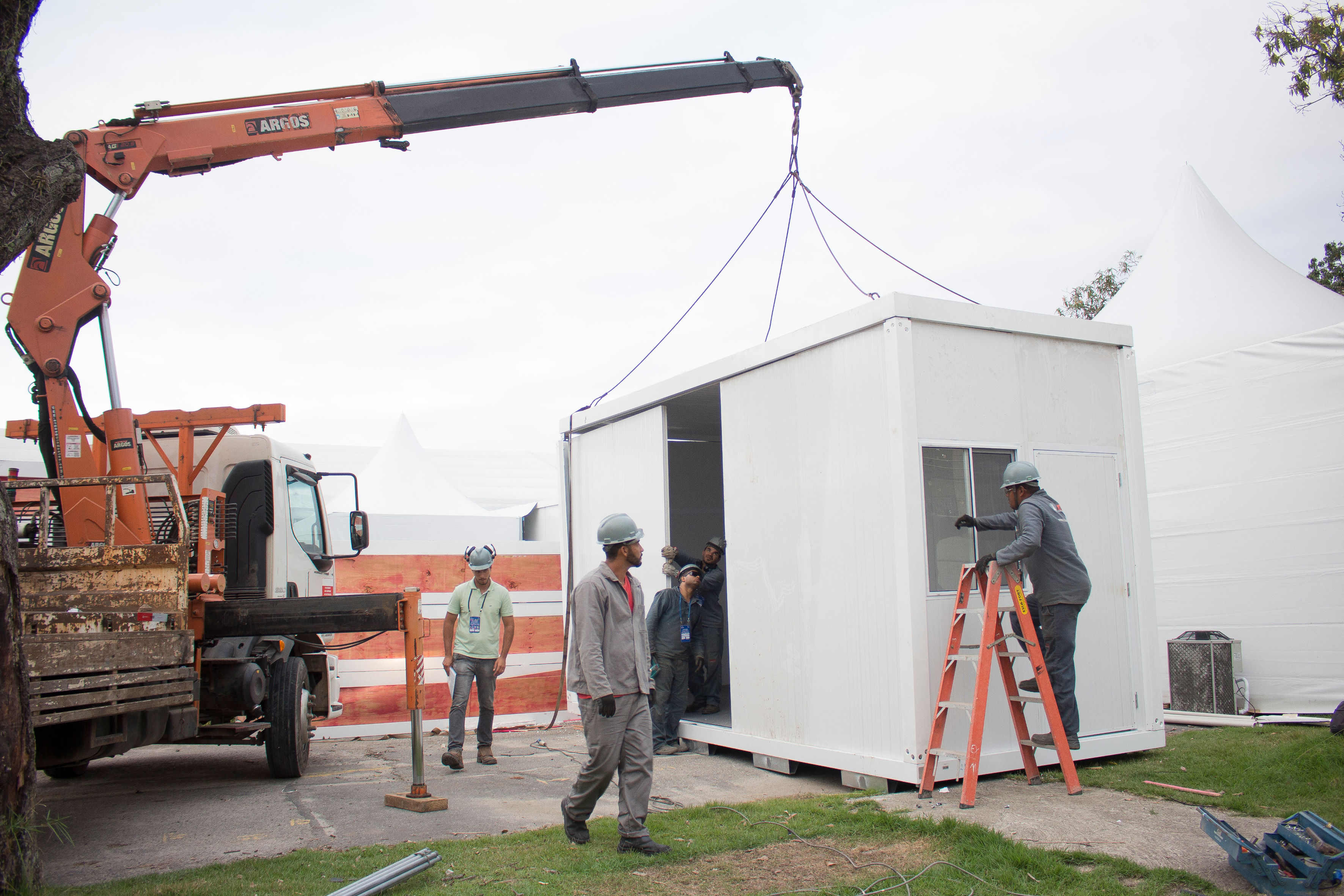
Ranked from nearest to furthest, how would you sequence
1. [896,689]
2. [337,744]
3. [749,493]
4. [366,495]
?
[896,689] → [749,493] → [337,744] → [366,495]

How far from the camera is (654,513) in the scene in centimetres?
1031

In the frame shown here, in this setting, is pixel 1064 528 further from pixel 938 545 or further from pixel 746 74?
pixel 746 74

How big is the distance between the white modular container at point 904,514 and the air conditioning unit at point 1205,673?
3161 mm

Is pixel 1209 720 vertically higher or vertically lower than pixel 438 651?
lower

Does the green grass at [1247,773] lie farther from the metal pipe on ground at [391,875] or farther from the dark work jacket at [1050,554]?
the metal pipe on ground at [391,875]

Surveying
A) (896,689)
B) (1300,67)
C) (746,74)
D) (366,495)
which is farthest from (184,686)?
(366,495)

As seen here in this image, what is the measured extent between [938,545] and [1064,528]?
881 millimetres

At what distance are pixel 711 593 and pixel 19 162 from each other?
24.4 feet

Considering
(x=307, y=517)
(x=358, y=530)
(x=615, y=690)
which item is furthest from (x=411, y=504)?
(x=615, y=690)

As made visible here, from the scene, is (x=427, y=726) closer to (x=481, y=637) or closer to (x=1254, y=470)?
(x=481, y=637)

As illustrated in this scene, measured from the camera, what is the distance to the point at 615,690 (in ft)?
18.4

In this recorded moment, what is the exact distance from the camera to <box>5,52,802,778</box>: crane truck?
18.1ft

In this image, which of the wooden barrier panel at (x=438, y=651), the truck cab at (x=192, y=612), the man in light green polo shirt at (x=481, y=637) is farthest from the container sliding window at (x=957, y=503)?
the wooden barrier panel at (x=438, y=651)

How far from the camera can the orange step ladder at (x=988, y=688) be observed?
617 centimetres
